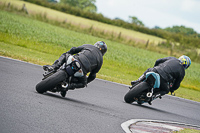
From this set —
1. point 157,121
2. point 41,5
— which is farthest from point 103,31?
point 157,121

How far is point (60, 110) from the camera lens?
7.24 metres

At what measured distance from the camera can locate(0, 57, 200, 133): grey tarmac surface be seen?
19.4 feet

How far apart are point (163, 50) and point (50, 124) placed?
39.8 metres

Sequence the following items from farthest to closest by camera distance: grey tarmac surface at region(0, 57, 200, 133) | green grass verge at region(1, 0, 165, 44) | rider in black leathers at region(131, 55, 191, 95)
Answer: green grass verge at region(1, 0, 165, 44)
rider in black leathers at region(131, 55, 191, 95)
grey tarmac surface at region(0, 57, 200, 133)

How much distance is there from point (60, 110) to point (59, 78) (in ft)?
3.38

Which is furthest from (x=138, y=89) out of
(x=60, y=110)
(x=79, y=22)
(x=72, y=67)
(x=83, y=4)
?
(x=83, y=4)

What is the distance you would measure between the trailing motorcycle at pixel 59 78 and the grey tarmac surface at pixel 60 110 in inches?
8.7

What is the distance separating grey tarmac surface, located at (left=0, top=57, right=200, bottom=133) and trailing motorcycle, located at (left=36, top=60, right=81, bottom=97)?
0.72 ft

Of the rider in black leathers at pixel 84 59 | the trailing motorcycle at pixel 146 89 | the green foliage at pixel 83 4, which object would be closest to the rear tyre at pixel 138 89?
the trailing motorcycle at pixel 146 89

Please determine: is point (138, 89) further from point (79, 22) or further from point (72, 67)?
A: point (79, 22)

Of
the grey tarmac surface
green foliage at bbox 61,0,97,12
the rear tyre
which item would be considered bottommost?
the grey tarmac surface

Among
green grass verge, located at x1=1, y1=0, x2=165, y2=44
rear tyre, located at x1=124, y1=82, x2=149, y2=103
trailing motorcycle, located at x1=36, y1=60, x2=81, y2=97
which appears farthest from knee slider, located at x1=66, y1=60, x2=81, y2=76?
green grass verge, located at x1=1, y1=0, x2=165, y2=44

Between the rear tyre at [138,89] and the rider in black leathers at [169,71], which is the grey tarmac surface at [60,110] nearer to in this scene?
the rear tyre at [138,89]

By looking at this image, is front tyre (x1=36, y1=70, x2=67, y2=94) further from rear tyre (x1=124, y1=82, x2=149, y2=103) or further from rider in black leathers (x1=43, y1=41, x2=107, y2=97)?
rear tyre (x1=124, y1=82, x2=149, y2=103)
